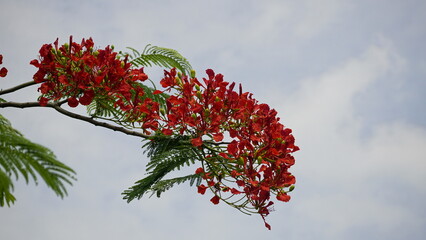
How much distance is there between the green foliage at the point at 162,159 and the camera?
10.5 feet

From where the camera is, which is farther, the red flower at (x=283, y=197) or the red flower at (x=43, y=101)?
the red flower at (x=43, y=101)

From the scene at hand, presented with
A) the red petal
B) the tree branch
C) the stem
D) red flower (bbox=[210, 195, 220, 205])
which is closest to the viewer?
the red petal

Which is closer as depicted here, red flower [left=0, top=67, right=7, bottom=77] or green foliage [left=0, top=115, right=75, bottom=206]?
green foliage [left=0, top=115, right=75, bottom=206]

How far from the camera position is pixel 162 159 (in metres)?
3.17

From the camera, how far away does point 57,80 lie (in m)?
3.30

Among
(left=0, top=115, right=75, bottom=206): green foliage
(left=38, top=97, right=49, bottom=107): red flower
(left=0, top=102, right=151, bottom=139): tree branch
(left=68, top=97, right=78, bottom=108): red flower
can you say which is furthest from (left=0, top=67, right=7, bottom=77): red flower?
(left=0, top=115, right=75, bottom=206): green foliage

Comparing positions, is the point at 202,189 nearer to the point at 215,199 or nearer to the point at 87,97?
the point at 215,199

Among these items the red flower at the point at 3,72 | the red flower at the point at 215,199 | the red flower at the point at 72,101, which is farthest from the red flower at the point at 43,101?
the red flower at the point at 215,199

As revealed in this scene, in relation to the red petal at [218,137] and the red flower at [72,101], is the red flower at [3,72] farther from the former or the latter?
the red petal at [218,137]

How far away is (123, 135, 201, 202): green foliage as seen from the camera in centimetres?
319

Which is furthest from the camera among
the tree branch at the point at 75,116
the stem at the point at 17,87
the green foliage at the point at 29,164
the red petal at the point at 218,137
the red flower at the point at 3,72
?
the red flower at the point at 3,72

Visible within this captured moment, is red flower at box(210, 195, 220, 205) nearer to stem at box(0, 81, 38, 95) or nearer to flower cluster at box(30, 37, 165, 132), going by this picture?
flower cluster at box(30, 37, 165, 132)

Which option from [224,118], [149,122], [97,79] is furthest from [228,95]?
[97,79]

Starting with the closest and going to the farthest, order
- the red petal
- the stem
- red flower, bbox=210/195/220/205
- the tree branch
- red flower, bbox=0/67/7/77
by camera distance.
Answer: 1. the red petal
2. red flower, bbox=210/195/220/205
3. the tree branch
4. the stem
5. red flower, bbox=0/67/7/77
